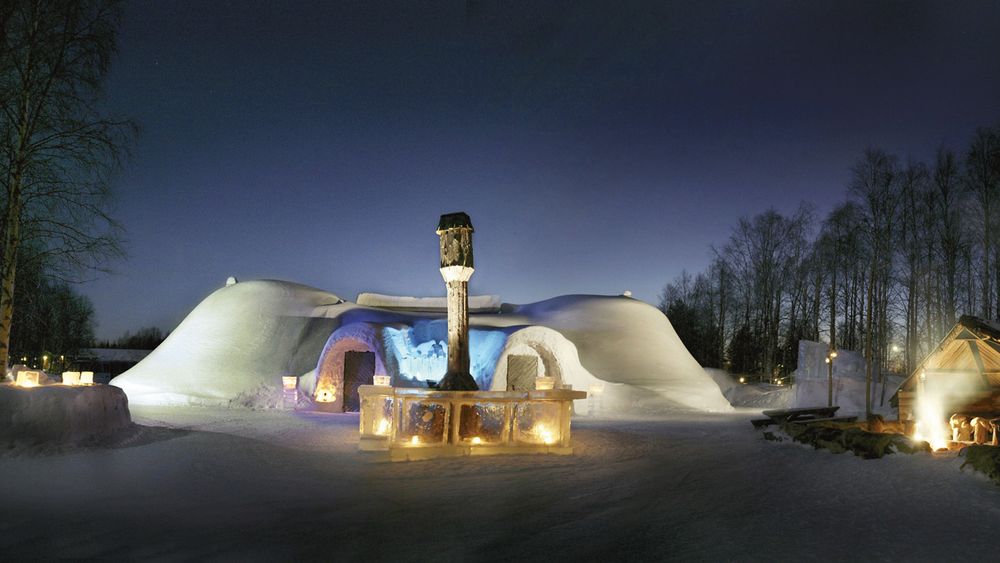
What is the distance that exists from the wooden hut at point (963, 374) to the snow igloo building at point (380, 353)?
8181 millimetres

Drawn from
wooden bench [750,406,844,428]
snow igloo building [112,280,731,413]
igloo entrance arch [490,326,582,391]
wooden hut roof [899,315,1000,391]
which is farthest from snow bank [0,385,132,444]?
wooden hut roof [899,315,1000,391]

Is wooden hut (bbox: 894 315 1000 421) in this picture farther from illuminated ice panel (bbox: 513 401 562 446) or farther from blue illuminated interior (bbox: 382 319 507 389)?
blue illuminated interior (bbox: 382 319 507 389)

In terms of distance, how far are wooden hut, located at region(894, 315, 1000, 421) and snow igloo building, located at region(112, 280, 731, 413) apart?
322 inches

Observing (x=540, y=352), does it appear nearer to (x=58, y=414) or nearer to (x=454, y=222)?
(x=454, y=222)

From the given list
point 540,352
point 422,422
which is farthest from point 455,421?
point 540,352

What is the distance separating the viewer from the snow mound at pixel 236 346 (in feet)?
61.8

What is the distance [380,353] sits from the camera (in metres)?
18.1

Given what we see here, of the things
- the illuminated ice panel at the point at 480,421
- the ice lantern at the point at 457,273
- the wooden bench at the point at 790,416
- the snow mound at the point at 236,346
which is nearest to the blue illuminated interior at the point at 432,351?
the snow mound at the point at 236,346

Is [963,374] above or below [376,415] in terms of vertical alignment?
above

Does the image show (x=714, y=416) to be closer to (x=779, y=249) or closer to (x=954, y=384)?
(x=954, y=384)

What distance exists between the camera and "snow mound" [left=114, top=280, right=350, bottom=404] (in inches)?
741

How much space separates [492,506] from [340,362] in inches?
524

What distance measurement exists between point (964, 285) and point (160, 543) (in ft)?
78.5

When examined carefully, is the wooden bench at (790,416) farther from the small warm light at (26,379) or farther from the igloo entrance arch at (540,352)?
the small warm light at (26,379)
